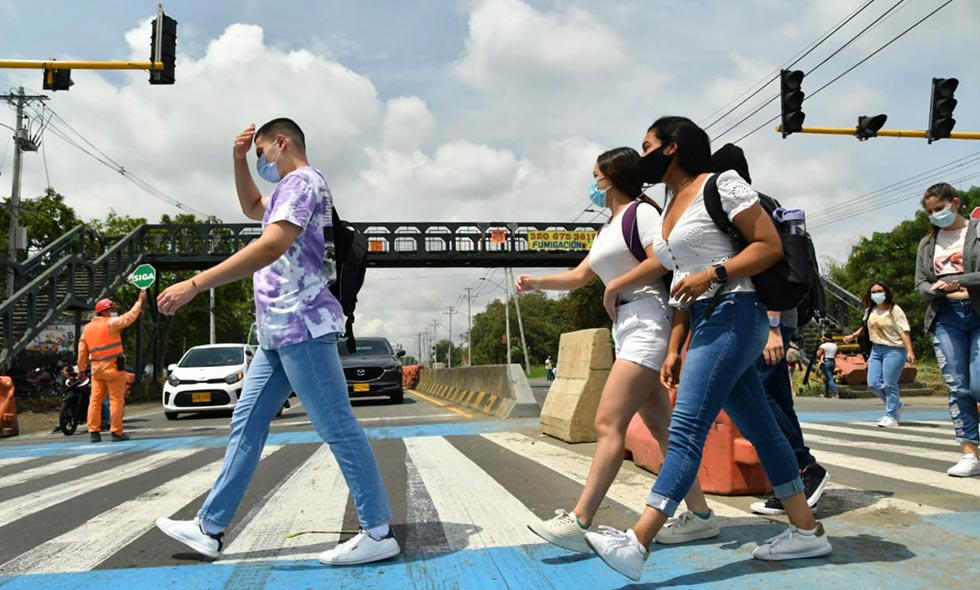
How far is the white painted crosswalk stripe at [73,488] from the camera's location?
15.2ft

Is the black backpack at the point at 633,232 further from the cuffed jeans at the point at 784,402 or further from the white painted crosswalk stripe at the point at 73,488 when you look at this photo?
the white painted crosswalk stripe at the point at 73,488

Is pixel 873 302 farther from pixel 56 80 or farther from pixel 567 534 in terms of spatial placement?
pixel 56 80

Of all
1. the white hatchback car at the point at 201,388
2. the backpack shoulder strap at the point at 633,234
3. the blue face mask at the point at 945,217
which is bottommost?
the white hatchback car at the point at 201,388

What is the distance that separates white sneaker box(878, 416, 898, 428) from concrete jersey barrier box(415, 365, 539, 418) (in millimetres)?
A: 4804

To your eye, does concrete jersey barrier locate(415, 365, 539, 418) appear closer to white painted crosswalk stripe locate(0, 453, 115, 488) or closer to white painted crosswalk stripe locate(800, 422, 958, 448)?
white painted crosswalk stripe locate(800, 422, 958, 448)

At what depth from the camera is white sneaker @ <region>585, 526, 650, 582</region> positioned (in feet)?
8.68

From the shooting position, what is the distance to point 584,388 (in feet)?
24.2

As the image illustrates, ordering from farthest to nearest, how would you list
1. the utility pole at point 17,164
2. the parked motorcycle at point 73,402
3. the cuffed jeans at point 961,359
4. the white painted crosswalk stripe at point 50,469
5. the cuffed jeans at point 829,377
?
the utility pole at point 17,164 < the cuffed jeans at point 829,377 < the parked motorcycle at point 73,402 < the white painted crosswalk stripe at point 50,469 < the cuffed jeans at point 961,359

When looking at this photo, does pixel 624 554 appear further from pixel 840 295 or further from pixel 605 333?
pixel 840 295

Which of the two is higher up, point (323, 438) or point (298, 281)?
point (298, 281)

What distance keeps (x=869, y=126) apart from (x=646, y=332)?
13.5 m

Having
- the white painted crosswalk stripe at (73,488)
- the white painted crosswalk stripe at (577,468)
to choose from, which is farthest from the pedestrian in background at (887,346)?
the white painted crosswalk stripe at (73,488)

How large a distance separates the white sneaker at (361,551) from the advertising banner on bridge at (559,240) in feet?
116

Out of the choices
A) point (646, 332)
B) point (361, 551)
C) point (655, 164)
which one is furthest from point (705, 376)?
point (361, 551)
